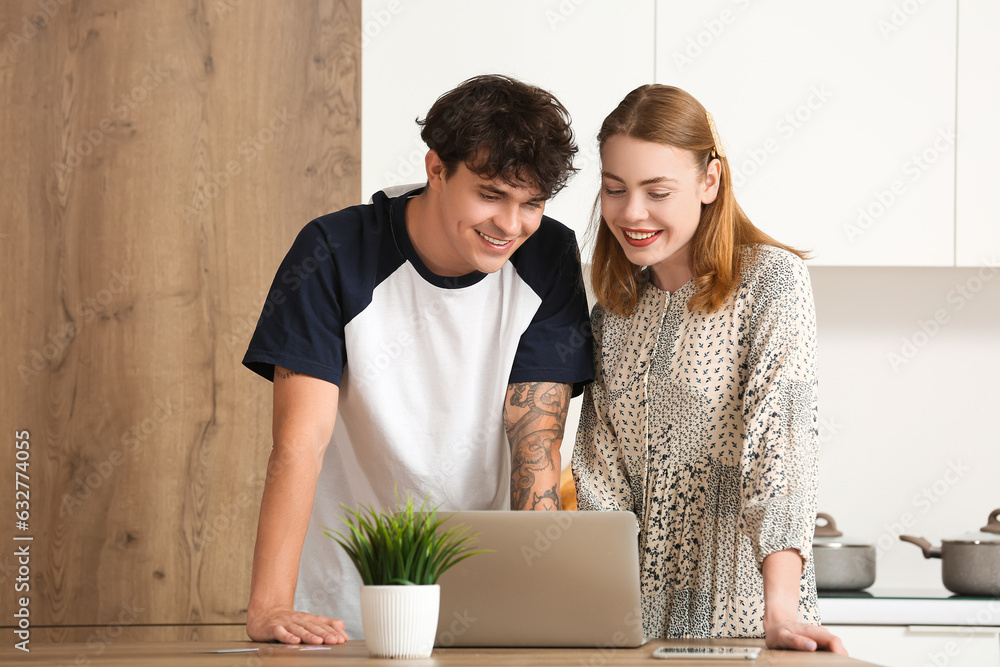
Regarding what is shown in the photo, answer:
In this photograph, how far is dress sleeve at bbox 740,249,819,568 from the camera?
1.21 m

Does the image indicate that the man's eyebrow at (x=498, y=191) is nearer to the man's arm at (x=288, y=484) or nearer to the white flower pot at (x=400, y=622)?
the man's arm at (x=288, y=484)

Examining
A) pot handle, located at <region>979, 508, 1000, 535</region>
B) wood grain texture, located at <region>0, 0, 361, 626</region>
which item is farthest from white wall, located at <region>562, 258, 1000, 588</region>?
wood grain texture, located at <region>0, 0, 361, 626</region>

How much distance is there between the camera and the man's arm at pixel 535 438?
147cm

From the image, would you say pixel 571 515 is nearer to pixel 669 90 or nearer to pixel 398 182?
pixel 669 90

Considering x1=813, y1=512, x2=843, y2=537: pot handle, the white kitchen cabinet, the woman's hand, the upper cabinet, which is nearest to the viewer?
the woman's hand

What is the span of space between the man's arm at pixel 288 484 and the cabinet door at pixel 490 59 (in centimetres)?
99

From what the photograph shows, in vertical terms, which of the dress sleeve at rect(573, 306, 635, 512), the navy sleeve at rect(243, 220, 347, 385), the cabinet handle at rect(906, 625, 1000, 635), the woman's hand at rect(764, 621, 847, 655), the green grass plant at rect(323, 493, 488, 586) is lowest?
the cabinet handle at rect(906, 625, 1000, 635)

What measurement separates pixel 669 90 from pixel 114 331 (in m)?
1.54

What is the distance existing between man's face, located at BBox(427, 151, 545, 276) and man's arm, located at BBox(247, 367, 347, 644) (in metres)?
0.30

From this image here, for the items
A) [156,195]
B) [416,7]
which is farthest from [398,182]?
[156,195]

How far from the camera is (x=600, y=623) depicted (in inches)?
41.5

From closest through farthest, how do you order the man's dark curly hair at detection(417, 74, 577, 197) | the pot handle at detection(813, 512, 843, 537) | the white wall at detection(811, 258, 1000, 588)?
1. the man's dark curly hair at detection(417, 74, 577, 197)
2. the pot handle at detection(813, 512, 843, 537)
3. the white wall at detection(811, 258, 1000, 588)

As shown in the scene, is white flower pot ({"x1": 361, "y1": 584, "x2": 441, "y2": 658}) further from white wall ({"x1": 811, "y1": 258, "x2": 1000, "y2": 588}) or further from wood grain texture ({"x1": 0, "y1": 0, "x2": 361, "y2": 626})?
white wall ({"x1": 811, "y1": 258, "x2": 1000, "y2": 588})

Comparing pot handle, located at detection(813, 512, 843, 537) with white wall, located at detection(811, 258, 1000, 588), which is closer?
pot handle, located at detection(813, 512, 843, 537)
